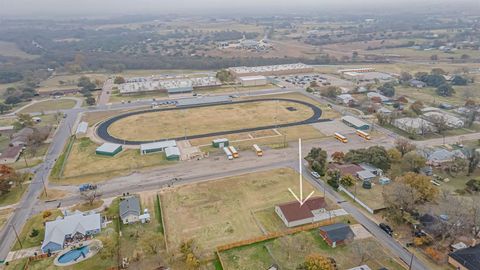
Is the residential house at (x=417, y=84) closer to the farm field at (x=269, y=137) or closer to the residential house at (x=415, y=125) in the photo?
the residential house at (x=415, y=125)

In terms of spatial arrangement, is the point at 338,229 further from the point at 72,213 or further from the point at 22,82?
the point at 22,82

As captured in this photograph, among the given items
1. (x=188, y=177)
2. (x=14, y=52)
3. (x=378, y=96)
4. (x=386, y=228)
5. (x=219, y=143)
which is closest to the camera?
(x=386, y=228)

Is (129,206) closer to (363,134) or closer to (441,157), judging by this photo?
(363,134)

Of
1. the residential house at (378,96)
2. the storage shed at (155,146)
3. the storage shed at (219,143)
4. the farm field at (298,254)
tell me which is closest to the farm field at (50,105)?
the storage shed at (155,146)

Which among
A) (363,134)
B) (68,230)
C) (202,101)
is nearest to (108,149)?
(68,230)

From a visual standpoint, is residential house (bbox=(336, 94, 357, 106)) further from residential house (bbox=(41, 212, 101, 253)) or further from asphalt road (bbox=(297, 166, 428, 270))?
residential house (bbox=(41, 212, 101, 253))

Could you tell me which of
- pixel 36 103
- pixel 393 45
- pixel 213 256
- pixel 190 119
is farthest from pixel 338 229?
pixel 393 45
